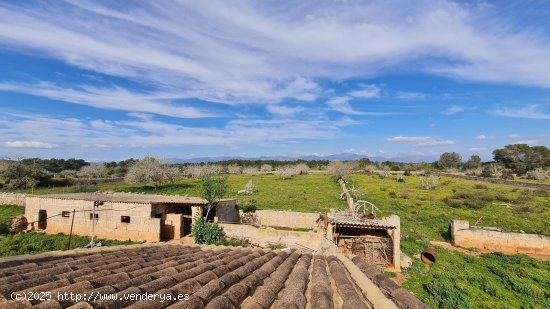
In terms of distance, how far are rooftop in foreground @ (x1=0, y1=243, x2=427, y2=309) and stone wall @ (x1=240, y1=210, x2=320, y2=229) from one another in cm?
1851

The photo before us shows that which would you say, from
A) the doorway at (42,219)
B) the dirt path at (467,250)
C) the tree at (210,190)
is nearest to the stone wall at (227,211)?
the tree at (210,190)

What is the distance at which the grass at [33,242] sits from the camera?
18464mm

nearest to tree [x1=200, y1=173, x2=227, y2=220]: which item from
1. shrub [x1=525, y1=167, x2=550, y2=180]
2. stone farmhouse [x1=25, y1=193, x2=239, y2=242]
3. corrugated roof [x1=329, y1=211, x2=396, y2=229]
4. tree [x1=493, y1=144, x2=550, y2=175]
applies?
stone farmhouse [x1=25, y1=193, x2=239, y2=242]

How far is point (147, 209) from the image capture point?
2172cm

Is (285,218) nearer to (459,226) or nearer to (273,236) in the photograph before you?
(273,236)

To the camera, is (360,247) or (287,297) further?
(360,247)

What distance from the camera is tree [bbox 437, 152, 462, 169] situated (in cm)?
10944

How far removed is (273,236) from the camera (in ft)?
63.6

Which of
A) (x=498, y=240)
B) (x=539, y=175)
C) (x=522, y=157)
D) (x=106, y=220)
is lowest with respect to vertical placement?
(x=498, y=240)

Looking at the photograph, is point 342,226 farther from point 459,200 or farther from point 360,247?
point 459,200

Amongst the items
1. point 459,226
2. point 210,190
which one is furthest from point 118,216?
point 459,226

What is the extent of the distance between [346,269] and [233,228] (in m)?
14.8

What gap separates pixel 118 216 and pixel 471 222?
1128 inches

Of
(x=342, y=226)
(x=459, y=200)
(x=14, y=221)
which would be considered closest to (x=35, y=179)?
(x=14, y=221)
